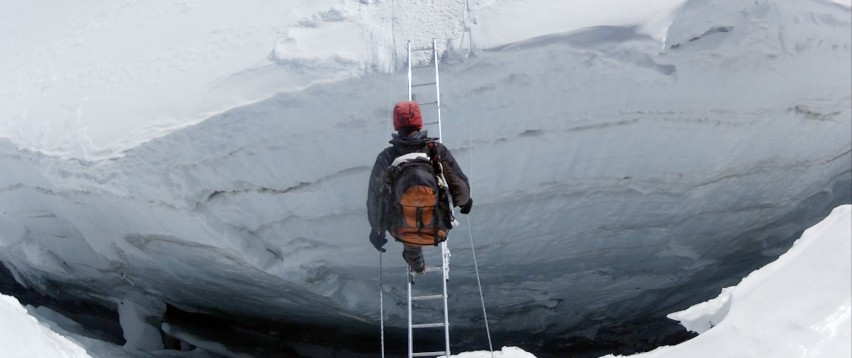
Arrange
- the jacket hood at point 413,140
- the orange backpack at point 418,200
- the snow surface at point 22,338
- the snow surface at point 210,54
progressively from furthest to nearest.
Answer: the snow surface at point 210,54 → the snow surface at point 22,338 → the jacket hood at point 413,140 → the orange backpack at point 418,200

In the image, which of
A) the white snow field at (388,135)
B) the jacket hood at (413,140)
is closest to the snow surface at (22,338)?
the white snow field at (388,135)

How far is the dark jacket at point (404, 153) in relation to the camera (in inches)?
135

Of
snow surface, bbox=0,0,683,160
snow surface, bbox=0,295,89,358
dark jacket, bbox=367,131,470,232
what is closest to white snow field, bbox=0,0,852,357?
snow surface, bbox=0,0,683,160

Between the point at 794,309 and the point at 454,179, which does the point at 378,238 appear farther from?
the point at 794,309

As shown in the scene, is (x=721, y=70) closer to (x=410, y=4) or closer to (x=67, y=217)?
(x=410, y=4)

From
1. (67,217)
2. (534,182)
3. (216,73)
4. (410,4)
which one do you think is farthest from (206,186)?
(534,182)

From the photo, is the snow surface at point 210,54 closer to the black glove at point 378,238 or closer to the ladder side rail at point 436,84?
the ladder side rail at point 436,84

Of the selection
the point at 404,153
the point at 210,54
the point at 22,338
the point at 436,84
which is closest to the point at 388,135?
the point at 436,84

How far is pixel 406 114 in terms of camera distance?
3.37 meters

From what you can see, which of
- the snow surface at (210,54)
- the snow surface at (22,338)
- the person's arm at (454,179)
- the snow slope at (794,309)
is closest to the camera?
the snow slope at (794,309)

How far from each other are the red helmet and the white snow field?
56 centimetres

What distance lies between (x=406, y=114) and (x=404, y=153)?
0.20 m

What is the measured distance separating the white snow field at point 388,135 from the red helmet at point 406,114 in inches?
22.2

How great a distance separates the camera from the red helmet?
337cm
